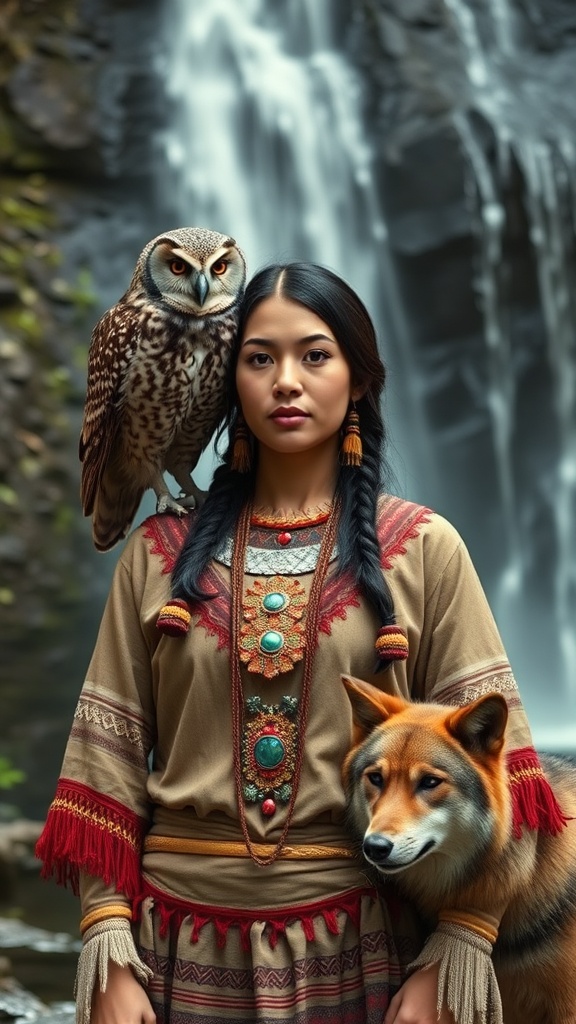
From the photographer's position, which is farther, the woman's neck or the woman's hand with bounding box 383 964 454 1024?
the woman's neck

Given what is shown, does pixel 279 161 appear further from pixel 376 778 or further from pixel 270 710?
pixel 376 778

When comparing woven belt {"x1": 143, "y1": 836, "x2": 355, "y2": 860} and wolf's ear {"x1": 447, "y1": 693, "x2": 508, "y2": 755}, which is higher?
wolf's ear {"x1": 447, "y1": 693, "x2": 508, "y2": 755}

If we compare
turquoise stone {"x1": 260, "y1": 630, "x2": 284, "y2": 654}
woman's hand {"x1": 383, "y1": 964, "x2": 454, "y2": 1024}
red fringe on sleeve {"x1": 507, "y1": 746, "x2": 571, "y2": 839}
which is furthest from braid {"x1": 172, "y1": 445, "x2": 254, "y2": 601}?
woman's hand {"x1": 383, "y1": 964, "x2": 454, "y2": 1024}

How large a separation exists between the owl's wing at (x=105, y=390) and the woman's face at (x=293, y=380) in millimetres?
312

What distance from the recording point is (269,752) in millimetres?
2002

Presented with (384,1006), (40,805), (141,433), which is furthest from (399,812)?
(40,805)

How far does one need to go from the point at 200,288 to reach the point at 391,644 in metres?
0.77

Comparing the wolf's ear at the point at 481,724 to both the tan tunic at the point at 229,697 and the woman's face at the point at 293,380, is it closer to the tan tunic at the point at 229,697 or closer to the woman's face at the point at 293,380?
the tan tunic at the point at 229,697

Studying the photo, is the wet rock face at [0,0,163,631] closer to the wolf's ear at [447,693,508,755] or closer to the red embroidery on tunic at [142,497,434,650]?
the red embroidery on tunic at [142,497,434,650]

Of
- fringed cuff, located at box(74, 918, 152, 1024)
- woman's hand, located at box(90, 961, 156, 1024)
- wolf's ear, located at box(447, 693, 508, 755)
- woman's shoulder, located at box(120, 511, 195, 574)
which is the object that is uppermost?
woman's shoulder, located at box(120, 511, 195, 574)

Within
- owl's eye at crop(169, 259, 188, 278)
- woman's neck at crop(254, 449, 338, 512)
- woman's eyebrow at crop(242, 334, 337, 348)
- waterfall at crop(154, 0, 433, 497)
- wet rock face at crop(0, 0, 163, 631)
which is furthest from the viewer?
waterfall at crop(154, 0, 433, 497)

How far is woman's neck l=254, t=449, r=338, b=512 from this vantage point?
7.22 ft

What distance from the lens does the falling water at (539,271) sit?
8820mm

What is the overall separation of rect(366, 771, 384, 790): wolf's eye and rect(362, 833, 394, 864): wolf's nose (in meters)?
0.13
